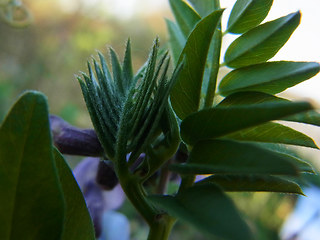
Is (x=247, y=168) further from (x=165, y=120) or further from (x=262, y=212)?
(x=262, y=212)

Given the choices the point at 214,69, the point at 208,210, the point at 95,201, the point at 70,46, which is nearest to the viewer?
the point at 208,210

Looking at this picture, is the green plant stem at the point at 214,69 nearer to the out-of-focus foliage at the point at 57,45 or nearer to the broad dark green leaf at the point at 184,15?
the broad dark green leaf at the point at 184,15

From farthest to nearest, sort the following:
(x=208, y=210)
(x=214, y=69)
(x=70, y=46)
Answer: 1. (x=70, y=46)
2. (x=214, y=69)
3. (x=208, y=210)

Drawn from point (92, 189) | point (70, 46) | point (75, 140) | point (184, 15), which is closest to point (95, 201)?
point (92, 189)

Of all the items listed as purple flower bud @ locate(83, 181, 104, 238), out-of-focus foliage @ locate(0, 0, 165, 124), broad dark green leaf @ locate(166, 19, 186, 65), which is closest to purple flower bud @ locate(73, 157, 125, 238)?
purple flower bud @ locate(83, 181, 104, 238)

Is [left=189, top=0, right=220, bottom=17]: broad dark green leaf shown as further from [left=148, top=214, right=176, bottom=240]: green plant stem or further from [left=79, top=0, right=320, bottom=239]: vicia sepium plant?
[left=148, top=214, right=176, bottom=240]: green plant stem

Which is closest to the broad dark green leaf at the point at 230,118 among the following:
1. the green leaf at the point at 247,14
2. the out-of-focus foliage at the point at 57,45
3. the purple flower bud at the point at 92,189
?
the green leaf at the point at 247,14

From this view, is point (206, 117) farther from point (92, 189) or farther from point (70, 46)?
point (70, 46)
